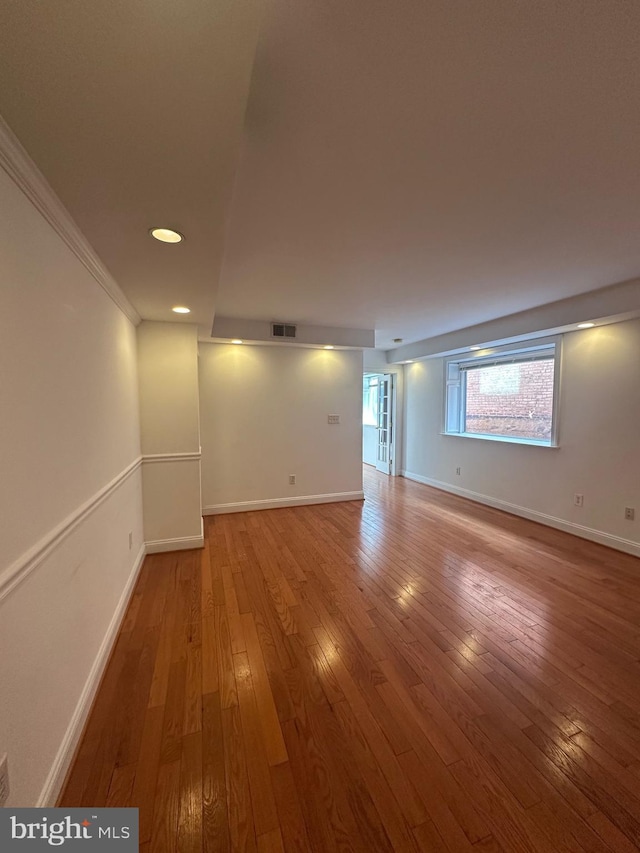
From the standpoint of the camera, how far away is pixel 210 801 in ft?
3.93

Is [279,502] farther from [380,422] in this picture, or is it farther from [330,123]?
[330,123]

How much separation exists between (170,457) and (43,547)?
2.16 meters

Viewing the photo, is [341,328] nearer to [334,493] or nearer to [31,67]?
[334,493]

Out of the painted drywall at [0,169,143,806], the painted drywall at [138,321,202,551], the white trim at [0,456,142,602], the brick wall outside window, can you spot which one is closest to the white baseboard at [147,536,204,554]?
the painted drywall at [138,321,202,551]

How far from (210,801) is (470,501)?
15.1ft

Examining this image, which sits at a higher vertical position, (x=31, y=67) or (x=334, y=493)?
(x=31, y=67)

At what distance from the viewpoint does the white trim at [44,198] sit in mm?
995

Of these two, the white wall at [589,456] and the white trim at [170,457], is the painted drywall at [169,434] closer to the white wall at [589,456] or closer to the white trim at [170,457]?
the white trim at [170,457]

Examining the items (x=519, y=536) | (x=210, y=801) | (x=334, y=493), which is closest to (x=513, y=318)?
(x=519, y=536)

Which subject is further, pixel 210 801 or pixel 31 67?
pixel 210 801

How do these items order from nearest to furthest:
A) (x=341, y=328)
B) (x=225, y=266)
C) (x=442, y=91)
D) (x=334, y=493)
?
1. (x=442, y=91)
2. (x=225, y=266)
3. (x=341, y=328)
4. (x=334, y=493)

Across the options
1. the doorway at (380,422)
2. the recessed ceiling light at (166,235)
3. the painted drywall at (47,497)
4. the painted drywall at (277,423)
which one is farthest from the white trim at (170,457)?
the doorway at (380,422)

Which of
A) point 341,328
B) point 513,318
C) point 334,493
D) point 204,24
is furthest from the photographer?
point 334,493

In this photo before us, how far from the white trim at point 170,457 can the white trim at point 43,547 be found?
133cm
